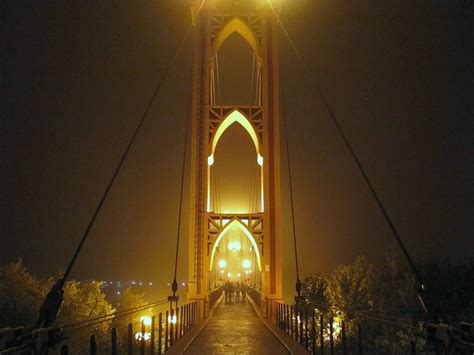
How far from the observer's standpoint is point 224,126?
1955 cm

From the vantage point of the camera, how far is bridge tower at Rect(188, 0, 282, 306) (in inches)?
680

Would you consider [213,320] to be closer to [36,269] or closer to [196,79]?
[196,79]

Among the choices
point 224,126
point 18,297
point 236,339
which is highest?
point 224,126

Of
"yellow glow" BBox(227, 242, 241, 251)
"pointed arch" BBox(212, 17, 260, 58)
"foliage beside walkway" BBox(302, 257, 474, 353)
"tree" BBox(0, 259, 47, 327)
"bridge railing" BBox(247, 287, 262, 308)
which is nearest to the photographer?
"pointed arch" BBox(212, 17, 260, 58)

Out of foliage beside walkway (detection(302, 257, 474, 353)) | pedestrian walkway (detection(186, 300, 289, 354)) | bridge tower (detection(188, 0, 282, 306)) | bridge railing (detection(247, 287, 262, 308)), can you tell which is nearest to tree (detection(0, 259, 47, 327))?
bridge railing (detection(247, 287, 262, 308))

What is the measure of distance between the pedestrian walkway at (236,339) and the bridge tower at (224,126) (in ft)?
11.5

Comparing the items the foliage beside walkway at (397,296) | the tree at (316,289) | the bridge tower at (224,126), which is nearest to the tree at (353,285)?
the foliage beside walkway at (397,296)

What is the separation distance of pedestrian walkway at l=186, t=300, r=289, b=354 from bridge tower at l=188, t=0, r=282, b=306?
138 inches

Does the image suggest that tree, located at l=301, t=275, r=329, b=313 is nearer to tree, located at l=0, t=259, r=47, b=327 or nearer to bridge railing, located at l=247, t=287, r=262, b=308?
bridge railing, located at l=247, t=287, r=262, b=308

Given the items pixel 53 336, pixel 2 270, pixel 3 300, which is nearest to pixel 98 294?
pixel 2 270

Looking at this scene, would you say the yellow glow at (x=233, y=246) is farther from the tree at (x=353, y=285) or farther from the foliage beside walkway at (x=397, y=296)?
the foliage beside walkway at (x=397, y=296)

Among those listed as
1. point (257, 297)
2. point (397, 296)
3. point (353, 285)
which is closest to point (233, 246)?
point (353, 285)

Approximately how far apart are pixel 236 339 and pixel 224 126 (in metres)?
11.2

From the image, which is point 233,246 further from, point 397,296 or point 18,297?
point 18,297
